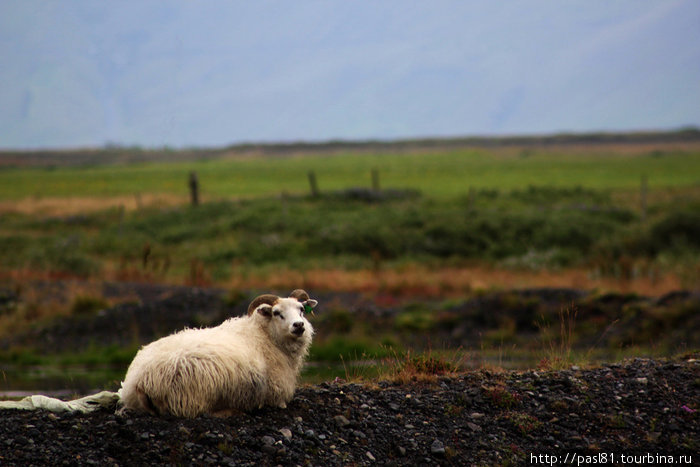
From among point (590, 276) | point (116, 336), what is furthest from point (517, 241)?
point (116, 336)

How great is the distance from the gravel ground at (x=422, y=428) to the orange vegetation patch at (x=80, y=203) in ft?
153

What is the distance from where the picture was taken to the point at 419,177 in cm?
8069

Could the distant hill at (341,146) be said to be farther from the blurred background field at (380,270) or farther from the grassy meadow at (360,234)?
→ the blurred background field at (380,270)

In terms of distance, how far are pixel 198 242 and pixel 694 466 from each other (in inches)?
1349

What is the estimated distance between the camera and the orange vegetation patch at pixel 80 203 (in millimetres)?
55562

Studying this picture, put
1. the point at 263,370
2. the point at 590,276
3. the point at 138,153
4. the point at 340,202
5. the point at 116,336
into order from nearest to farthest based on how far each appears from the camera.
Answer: the point at 263,370
the point at 116,336
the point at 590,276
the point at 340,202
the point at 138,153

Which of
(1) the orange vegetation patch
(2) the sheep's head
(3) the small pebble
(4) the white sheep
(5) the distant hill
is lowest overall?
(3) the small pebble

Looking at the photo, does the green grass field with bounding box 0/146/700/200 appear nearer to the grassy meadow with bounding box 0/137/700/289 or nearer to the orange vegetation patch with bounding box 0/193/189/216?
the grassy meadow with bounding box 0/137/700/289

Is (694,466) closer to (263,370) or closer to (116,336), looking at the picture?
(263,370)

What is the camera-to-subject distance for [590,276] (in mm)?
27797

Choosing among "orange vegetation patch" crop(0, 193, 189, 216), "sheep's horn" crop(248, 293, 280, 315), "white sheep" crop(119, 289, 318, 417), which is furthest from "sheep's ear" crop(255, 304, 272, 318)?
"orange vegetation patch" crop(0, 193, 189, 216)

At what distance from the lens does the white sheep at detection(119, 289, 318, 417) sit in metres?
8.09

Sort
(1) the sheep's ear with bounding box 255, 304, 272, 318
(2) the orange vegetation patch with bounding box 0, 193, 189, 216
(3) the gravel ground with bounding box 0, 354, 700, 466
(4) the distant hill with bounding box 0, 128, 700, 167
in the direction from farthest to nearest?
(4) the distant hill with bounding box 0, 128, 700, 167, (2) the orange vegetation patch with bounding box 0, 193, 189, 216, (1) the sheep's ear with bounding box 255, 304, 272, 318, (3) the gravel ground with bounding box 0, 354, 700, 466

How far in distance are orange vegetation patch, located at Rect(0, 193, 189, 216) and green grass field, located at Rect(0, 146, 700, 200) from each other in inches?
164
